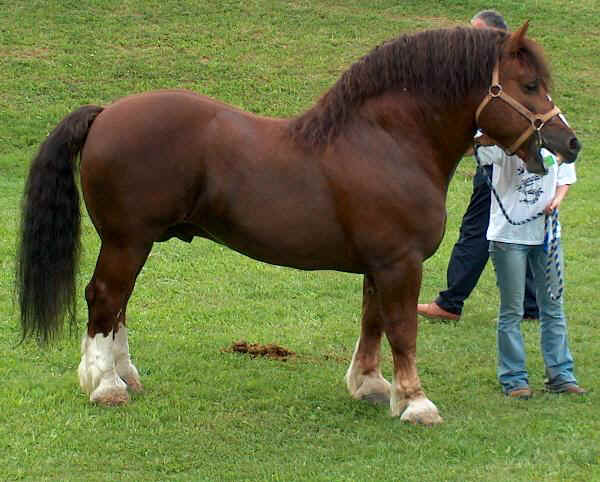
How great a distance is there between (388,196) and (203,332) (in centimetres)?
246

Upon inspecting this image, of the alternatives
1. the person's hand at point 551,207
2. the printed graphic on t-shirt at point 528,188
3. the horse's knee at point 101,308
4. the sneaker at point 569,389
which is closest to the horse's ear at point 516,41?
the printed graphic on t-shirt at point 528,188

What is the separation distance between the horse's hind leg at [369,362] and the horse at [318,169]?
13.8 inches

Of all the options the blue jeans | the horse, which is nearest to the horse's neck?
the horse

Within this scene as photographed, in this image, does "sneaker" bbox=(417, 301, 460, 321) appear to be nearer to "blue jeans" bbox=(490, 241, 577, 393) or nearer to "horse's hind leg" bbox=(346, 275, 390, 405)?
"blue jeans" bbox=(490, 241, 577, 393)

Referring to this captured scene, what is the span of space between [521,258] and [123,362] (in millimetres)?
2535

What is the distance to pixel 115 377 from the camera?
18.0ft

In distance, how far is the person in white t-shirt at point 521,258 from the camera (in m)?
5.60

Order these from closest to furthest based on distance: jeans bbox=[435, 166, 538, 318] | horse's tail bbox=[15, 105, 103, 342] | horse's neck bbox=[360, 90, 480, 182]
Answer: horse's neck bbox=[360, 90, 480, 182] → horse's tail bbox=[15, 105, 103, 342] → jeans bbox=[435, 166, 538, 318]

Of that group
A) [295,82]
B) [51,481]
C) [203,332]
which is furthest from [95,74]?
[51,481]

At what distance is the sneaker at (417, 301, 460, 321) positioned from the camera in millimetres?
7508

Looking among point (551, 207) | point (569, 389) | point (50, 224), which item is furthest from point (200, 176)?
point (569, 389)

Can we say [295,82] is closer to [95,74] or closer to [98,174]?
[95,74]

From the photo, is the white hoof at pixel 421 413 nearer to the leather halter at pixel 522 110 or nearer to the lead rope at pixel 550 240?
the lead rope at pixel 550 240

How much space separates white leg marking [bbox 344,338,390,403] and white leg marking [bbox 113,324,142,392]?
135cm
